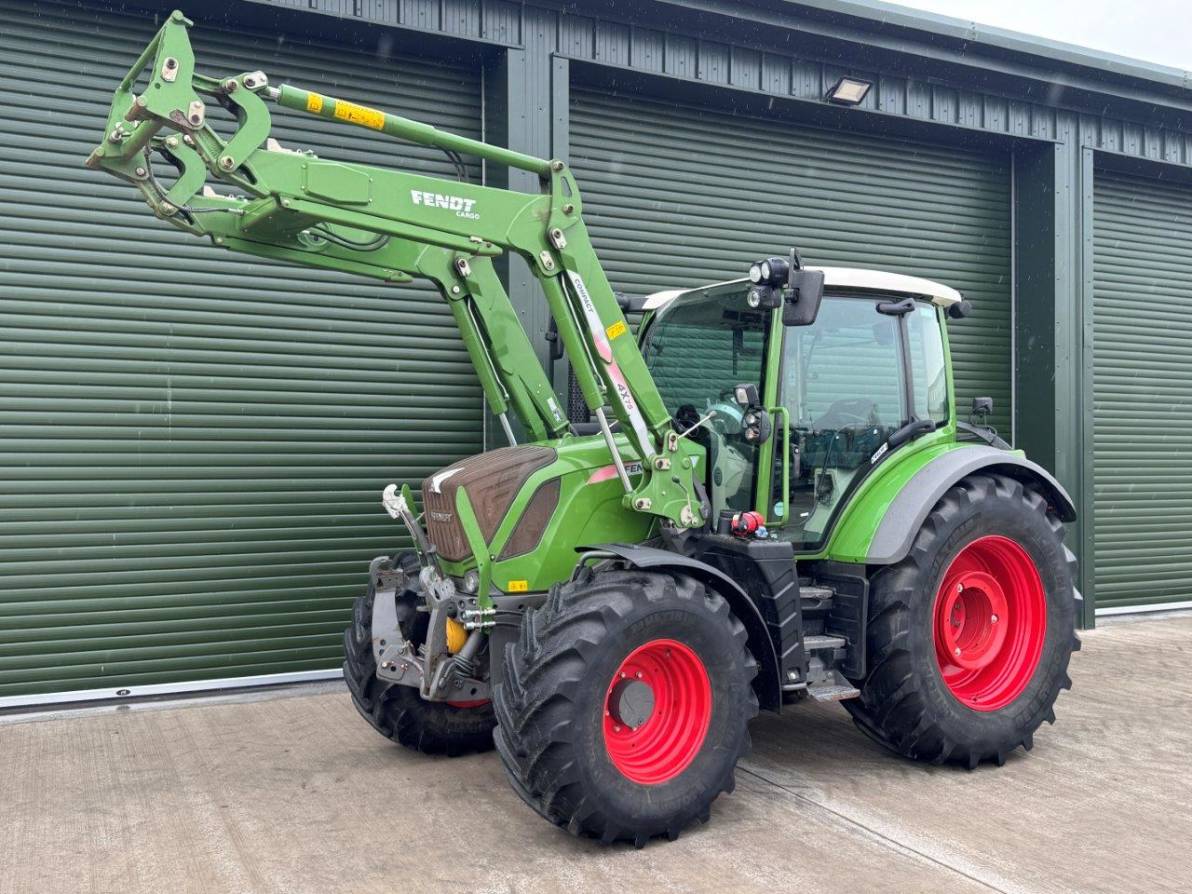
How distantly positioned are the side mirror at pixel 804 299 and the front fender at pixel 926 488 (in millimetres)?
1116

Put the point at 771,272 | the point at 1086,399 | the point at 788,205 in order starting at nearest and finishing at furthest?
1. the point at 771,272
2. the point at 788,205
3. the point at 1086,399

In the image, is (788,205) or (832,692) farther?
(788,205)

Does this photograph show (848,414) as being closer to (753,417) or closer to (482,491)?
(753,417)

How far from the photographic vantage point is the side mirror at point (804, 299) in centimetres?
468

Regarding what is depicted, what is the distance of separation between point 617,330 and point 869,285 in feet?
4.80

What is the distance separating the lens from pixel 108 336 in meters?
6.64

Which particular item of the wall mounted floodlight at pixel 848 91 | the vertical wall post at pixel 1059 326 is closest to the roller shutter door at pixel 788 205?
the vertical wall post at pixel 1059 326

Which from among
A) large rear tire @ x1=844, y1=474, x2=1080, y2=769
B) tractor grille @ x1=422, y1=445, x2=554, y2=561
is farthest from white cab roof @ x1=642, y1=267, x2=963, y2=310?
tractor grille @ x1=422, y1=445, x2=554, y2=561

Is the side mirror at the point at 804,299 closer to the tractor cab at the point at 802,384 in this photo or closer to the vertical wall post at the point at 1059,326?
the tractor cab at the point at 802,384

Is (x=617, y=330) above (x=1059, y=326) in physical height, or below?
below

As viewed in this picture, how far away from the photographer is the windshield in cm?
512

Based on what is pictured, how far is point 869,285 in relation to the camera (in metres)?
5.39

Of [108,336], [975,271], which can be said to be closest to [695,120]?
[975,271]

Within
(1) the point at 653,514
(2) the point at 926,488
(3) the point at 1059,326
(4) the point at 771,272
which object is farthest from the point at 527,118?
(3) the point at 1059,326
